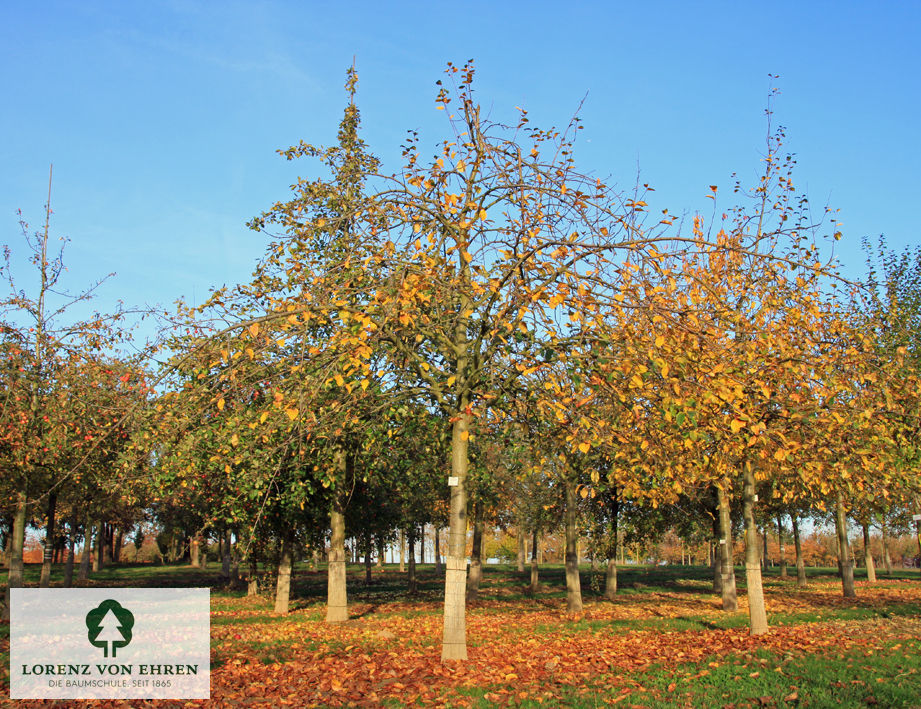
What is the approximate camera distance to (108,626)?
349 inches

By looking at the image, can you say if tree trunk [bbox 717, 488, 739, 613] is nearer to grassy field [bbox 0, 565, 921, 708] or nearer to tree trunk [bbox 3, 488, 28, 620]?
grassy field [bbox 0, 565, 921, 708]

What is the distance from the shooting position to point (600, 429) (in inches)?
370

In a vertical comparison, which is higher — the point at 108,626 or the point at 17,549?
the point at 17,549

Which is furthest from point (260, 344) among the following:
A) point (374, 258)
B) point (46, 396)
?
point (46, 396)

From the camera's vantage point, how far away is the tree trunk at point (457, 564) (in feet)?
32.8

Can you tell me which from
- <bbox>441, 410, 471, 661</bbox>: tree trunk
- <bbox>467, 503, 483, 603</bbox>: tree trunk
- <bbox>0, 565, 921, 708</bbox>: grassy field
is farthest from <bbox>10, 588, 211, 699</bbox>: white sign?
<bbox>467, 503, 483, 603</bbox>: tree trunk

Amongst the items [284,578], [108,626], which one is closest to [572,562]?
[284,578]

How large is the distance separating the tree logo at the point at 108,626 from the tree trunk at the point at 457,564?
14.3 feet

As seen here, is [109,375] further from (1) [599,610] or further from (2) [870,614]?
(2) [870,614]

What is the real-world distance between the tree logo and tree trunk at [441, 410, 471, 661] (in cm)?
435

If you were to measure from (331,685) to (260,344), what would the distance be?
175 inches

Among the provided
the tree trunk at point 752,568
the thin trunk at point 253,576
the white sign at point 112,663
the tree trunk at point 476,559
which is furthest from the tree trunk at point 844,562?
the white sign at point 112,663

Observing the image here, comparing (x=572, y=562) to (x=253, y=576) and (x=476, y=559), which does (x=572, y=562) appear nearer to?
(x=476, y=559)

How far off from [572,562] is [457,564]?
42.6 feet
